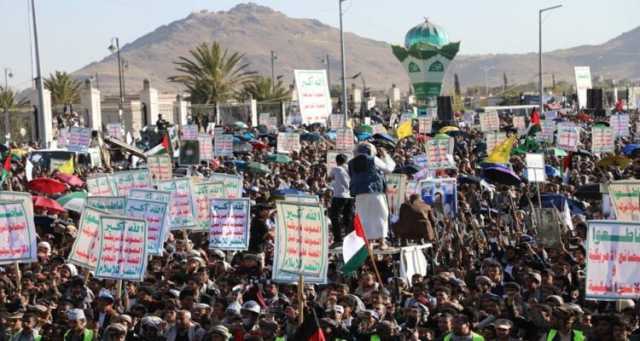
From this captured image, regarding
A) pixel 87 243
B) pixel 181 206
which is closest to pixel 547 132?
pixel 181 206

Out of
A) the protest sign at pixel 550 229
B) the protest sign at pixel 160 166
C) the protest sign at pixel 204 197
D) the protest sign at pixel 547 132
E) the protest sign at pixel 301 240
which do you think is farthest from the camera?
the protest sign at pixel 547 132

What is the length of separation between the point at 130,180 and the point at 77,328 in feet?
27.3

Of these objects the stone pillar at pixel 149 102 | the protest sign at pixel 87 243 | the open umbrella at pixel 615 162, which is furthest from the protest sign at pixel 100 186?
the stone pillar at pixel 149 102

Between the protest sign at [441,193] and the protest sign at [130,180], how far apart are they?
3830 millimetres

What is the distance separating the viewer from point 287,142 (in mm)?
30234

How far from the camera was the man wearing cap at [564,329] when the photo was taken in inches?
366

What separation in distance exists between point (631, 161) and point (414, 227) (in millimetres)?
9882

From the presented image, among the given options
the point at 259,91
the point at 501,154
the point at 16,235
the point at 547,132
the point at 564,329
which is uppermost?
the point at 259,91

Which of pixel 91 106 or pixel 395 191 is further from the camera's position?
pixel 91 106

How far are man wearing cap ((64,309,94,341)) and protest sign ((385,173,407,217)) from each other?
25.3 ft

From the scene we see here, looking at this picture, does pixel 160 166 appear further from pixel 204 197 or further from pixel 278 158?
pixel 278 158

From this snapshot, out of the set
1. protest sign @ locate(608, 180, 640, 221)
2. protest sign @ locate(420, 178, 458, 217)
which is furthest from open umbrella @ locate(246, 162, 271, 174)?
protest sign @ locate(608, 180, 640, 221)

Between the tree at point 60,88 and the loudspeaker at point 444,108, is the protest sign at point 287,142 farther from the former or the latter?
the tree at point 60,88

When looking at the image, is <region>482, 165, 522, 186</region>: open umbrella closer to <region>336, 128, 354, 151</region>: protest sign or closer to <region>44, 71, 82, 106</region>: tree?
<region>336, 128, 354, 151</region>: protest sign
